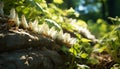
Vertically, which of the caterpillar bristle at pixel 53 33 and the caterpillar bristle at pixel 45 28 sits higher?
the caterpillar bristle at pixel 45 28

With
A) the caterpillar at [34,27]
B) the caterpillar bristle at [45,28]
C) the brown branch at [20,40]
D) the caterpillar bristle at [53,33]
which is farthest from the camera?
the caterpillar bristle at [53,33]

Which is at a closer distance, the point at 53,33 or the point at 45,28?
the point at 45,28

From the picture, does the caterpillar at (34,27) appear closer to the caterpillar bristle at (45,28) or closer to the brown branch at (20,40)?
the caterpillar bristle at (45,28)

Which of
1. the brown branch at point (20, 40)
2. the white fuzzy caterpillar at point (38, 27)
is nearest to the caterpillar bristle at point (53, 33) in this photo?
the white fuzzy caterpillar at point (38, 27)

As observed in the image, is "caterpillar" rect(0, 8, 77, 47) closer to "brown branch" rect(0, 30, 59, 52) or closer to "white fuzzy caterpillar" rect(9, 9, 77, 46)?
"white fuzzy caterpillar" rect(9, 9, 77, 46)

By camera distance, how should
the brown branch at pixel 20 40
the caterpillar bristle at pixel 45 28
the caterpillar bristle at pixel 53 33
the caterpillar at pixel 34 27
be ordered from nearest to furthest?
the brown branch at pixel 20 40 → the caterpillar at pixel 34 27 → the caterpillar bristle at pixel 45 28 → the caterpillar bristle at pixel 53 33

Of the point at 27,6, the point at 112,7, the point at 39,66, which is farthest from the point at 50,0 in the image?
the point at 112,7

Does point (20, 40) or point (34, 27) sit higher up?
point (34, 27)

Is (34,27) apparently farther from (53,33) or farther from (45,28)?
(53,33)

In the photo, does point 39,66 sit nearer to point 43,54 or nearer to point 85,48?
point 43,54

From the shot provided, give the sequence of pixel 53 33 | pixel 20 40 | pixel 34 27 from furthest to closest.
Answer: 1. pixel 53 33
2. pixel 34 27
3. pixel 20 40

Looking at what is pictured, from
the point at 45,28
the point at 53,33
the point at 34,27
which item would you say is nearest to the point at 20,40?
the point at 34,27
